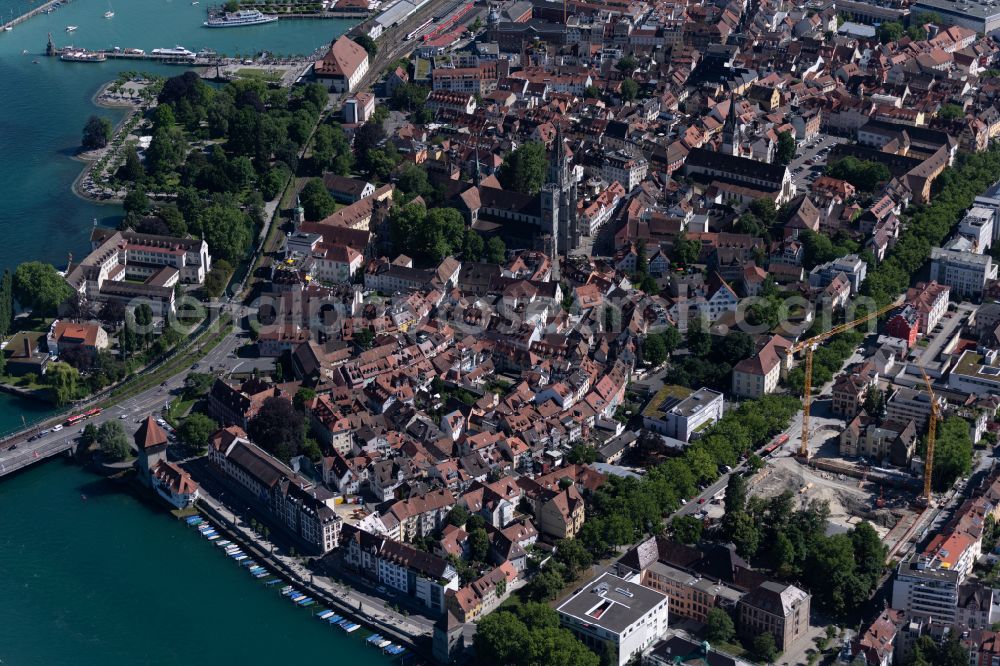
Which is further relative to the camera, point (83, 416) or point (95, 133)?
point (95, 133)

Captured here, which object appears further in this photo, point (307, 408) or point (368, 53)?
point (368, 53)

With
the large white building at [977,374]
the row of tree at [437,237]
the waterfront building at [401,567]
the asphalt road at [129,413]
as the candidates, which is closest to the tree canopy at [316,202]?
the row of tree at [437,237]

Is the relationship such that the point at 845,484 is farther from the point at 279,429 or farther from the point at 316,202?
the point at 316,202

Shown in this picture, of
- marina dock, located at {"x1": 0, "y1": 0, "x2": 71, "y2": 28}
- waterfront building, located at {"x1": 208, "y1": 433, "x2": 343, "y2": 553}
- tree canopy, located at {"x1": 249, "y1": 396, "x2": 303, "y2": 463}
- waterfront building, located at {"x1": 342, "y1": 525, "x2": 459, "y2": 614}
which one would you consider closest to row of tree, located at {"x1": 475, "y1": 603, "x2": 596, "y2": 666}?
waterfront building, located at {"x1": 342, "y1": 525, "x2": 459, "y2": 614}

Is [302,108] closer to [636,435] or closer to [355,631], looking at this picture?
[636,435]

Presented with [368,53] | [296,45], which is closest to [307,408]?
[368,53]

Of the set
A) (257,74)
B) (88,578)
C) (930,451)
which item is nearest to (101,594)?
(88,578)
